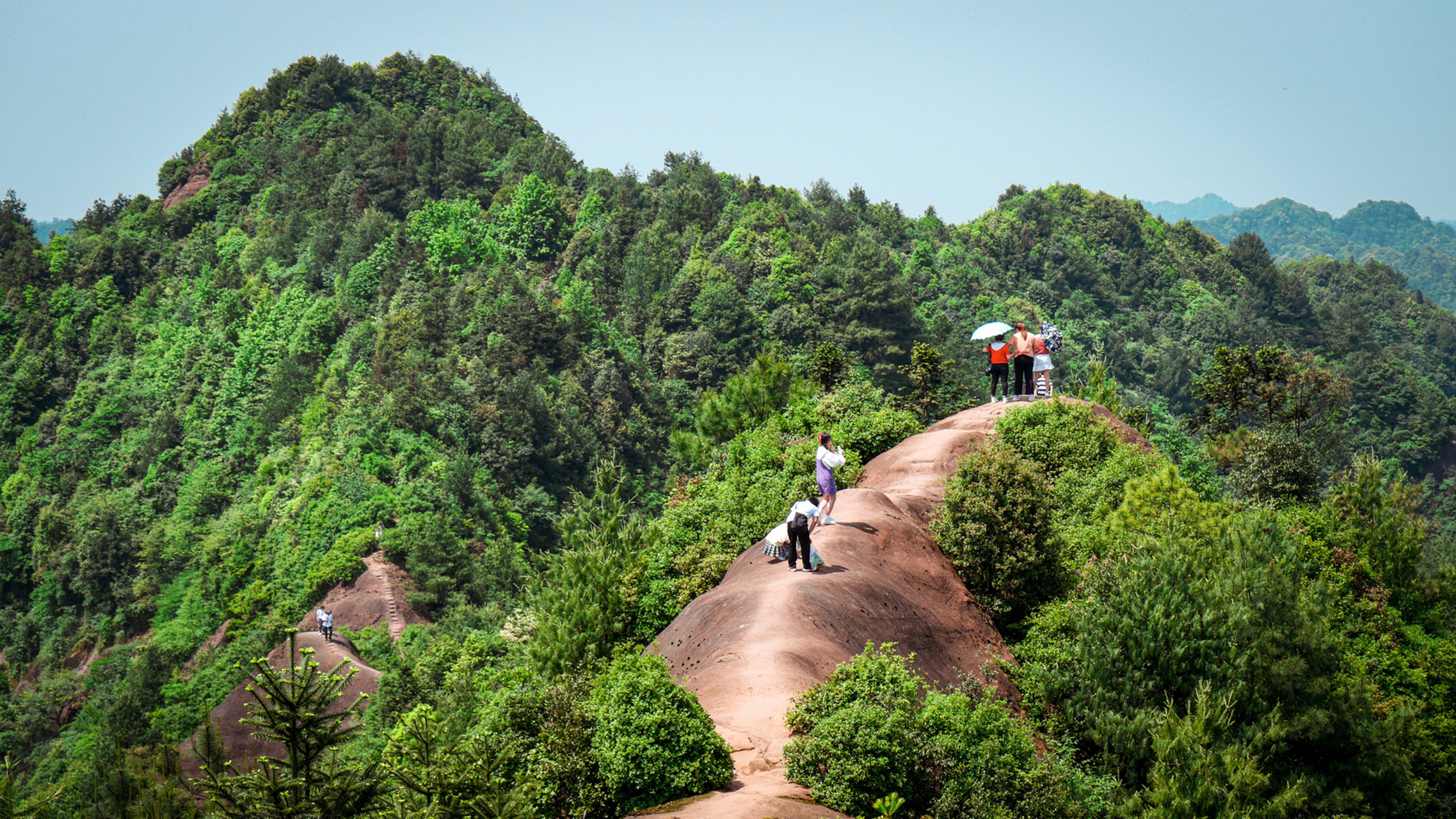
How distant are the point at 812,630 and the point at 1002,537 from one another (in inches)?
280

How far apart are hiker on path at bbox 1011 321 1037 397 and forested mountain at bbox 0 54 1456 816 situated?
330 cm

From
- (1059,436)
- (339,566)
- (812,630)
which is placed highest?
(1059,436)

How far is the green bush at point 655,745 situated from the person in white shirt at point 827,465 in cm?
678

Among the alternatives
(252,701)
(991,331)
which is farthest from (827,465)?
(252,701)

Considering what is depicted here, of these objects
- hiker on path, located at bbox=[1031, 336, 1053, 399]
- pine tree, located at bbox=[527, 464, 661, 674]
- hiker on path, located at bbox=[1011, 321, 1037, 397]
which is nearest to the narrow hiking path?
pine tree, located at bbox=[527, 464, 661, 674]

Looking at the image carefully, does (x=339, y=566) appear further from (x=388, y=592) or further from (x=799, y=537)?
(x=799, y=537)

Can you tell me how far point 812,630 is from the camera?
52.3 ft

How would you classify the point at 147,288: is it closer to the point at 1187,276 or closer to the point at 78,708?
the point at 78,708

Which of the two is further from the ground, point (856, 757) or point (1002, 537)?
point (1002, 537)

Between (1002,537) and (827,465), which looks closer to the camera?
(827,465)

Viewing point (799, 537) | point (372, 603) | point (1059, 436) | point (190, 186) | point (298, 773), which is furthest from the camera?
point (190, 186)

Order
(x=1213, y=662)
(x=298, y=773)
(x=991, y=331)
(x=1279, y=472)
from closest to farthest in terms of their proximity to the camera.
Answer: (x=298, y=773) < (x=1213, y=662) < (x=991, y=331) < (x=1279, y=472)

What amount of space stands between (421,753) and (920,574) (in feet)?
37.7

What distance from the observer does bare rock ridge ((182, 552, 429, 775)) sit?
4394cm
